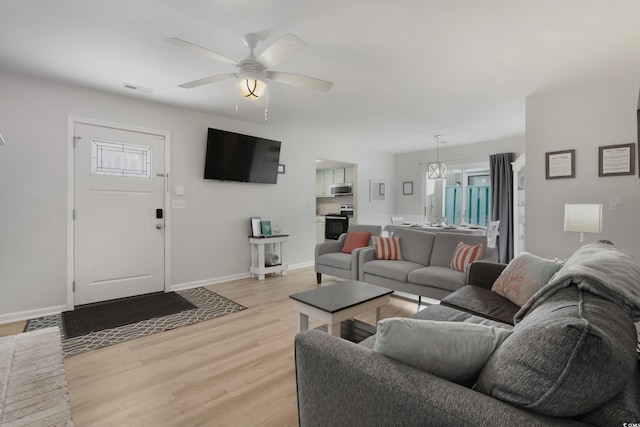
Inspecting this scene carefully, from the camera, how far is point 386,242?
3961 mm

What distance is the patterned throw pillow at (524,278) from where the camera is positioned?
207cm

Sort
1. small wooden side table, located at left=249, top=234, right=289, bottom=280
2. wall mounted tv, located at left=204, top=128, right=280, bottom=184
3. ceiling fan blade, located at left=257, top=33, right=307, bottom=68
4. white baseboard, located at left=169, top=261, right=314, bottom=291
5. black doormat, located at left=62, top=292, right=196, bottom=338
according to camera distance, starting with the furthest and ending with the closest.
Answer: small wooden side table, located at left=249, top=234, right=289, bottom=280
wall mounted tv, located at left=204, top=128, right=280, bottom=184
white baseboard, located at left=169, top=261, right=314, bottom=291
black doormat, located at left=62, top=292, right=196, bottom=338
ceiling fan blade, located at left=257, top=33, right=307, bottom=68

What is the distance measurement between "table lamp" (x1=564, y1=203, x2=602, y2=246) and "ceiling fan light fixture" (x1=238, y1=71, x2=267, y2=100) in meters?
3.05

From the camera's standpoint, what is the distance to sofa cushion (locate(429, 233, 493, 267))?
3.40 meters

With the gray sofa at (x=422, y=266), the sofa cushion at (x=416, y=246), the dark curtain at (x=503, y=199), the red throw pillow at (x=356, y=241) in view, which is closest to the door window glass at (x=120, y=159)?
the red throw pillow at (x=356, y=241)

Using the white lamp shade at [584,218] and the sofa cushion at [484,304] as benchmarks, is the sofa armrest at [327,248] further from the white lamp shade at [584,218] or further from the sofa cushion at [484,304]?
the white lamp shade at [584,218]

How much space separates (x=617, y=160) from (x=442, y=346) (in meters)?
3.80

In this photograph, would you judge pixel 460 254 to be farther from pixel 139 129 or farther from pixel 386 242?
pixel 139 129

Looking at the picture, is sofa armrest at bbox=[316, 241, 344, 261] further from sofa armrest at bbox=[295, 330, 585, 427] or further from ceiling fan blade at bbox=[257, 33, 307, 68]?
sofa armrest at bbox=[295, 330, 585, 427]

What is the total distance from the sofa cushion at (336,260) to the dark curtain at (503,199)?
11.9 feet

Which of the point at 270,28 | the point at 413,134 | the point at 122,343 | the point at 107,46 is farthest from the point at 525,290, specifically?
the point at 413,134

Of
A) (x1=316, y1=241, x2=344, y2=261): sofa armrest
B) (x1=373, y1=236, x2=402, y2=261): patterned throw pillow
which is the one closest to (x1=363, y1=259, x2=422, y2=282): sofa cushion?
(x1=373, y1=236, x2=402, y2=261): patterned throw pillow

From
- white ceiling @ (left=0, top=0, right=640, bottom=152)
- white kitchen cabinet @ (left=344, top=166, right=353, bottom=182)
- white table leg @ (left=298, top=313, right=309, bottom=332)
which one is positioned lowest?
white table leg @ (left=298, top=313, right=309, bottom=332)

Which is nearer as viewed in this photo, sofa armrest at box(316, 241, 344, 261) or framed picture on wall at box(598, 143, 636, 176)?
framed picture on wall at box(598, 143, 636, 176)
